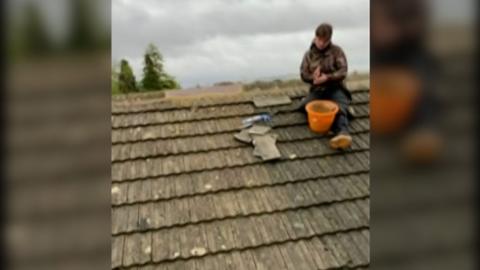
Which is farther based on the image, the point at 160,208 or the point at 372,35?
the point at 160,208

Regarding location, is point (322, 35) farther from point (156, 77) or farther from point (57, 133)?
point (57, 133)

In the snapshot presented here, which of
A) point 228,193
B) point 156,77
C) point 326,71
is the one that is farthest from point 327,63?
point 156,77

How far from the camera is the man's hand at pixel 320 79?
3.81 m

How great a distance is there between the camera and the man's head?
375 centimetres

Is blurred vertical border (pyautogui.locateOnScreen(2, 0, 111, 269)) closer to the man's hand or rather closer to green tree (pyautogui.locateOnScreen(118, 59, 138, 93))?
the man's hand

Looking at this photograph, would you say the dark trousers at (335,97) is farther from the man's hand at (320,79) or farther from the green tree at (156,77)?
the green tree at (156,77)

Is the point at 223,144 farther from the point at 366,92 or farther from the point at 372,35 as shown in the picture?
the point at 372,35

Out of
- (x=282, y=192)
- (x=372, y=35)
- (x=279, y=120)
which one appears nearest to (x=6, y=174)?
(x=372, y=35)

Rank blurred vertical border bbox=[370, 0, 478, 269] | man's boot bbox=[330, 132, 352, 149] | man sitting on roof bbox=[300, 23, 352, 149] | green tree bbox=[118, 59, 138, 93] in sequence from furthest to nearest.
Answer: green tree bbox=[118, 59, 138, 93]
man sitting on roof bbox=[300, 23, 352, 149]
man's boot bbox=[330, 132, 352, 149]
blurred vertical border bbox=[370, 0, 478, 269]

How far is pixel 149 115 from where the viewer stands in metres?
3.96

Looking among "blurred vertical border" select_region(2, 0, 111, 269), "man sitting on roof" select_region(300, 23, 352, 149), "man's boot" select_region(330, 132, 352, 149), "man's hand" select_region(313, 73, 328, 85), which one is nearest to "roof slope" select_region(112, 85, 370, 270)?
"man's boot" select_region(330, 132, 352, 149)

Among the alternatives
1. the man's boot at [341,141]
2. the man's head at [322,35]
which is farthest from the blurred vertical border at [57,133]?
the man's head at [322,35]

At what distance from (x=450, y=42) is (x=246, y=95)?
12.8 ft

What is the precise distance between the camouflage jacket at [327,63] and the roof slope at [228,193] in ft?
1.13
